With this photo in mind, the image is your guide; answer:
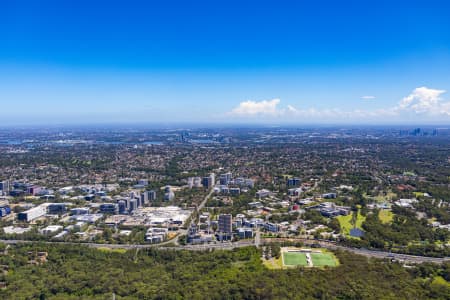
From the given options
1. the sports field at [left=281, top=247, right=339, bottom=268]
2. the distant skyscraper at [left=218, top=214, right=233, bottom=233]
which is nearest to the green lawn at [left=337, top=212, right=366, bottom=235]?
the sports field at [left=281, top=247, right=339, bottom=268]

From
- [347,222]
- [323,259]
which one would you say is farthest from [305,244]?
[347,222]

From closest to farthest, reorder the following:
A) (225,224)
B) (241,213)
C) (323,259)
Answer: (323,259) → (225,224) → (241,213)

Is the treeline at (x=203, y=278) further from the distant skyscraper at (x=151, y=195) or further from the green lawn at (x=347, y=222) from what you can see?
the distant skyscraper at (x=151, y=195)

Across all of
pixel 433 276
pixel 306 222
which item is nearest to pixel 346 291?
pixel 433 276

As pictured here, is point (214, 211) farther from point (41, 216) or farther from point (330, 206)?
point (41, 216)

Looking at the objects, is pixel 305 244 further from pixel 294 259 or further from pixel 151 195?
pixel 151 195

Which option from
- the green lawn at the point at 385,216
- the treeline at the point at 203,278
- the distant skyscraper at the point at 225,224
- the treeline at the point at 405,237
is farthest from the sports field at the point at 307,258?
the green lawn at the point at 385,216

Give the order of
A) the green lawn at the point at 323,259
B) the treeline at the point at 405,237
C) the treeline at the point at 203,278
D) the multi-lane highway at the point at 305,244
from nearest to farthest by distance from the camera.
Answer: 1. the treeline at the point at 203,278
2. the green lawn at the point at 323,259
3. the multi-lane highway at the point at 305,244
4. the treeline at the point at 405,237
